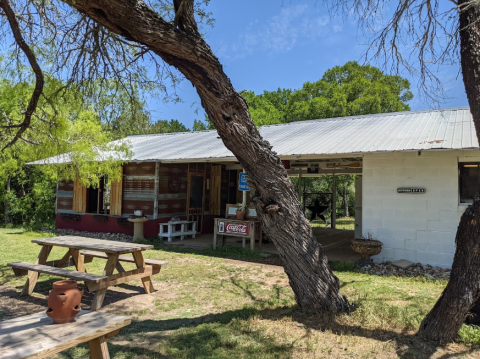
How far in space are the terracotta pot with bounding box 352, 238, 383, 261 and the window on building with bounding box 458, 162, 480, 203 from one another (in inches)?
74.0

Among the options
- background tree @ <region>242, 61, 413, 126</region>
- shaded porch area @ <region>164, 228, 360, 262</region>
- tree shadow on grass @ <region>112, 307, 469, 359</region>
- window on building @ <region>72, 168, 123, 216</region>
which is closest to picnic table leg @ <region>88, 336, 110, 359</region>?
tree shadow on grass @ <region>112, 307, 469, 359</region>

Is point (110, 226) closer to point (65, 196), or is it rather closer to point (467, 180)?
point (65, 196)

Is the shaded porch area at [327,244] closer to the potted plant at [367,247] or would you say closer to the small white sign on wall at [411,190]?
the potted plant at [367,247]

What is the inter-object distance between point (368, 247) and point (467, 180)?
2.40 metres

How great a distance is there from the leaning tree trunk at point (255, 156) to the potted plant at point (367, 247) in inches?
133

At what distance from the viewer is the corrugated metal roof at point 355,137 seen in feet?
24.7

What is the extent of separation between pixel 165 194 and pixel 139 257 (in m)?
6.12

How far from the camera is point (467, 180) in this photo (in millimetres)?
7438

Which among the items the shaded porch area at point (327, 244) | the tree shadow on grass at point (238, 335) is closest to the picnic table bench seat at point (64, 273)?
the tree shadow on grass at point (238, 335)

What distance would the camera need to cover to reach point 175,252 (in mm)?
9359

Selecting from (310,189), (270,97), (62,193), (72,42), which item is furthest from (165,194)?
(270,97)

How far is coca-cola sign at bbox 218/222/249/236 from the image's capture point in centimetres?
953

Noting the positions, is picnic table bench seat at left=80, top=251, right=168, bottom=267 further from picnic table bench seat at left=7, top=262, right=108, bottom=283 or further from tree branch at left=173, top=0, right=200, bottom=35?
tree branch at left=173, top=0, right=200, bottom=35

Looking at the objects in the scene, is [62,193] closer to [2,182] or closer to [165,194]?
[2,182]
